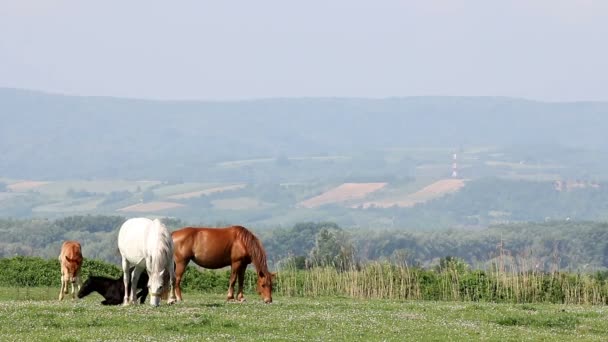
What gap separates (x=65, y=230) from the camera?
7077 inches

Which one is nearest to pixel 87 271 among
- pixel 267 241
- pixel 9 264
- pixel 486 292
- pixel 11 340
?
pixel 9 264

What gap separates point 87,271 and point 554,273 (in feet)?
54.1

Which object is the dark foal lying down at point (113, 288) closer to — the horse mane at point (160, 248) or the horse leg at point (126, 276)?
the horse leg at point (126, 276)

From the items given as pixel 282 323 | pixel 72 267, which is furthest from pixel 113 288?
pixel 282 323

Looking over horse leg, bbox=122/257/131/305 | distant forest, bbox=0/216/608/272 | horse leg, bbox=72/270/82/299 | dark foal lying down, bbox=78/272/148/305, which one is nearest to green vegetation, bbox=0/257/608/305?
horse leg, bbox=72/270/82/299

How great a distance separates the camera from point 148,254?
1004 inches

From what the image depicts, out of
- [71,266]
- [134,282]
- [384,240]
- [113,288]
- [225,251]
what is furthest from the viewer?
[384,240]

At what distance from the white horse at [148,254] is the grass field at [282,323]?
1.95ft

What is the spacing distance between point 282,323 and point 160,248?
3690 mm

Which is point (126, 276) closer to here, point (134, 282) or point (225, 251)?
point (134, 282)

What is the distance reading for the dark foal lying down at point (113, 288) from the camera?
89.1 feet

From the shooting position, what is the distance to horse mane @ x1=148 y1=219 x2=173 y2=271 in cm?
2528

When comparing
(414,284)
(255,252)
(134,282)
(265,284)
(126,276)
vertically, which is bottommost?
(414,284)

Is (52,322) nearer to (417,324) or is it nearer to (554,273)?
(417,324)
